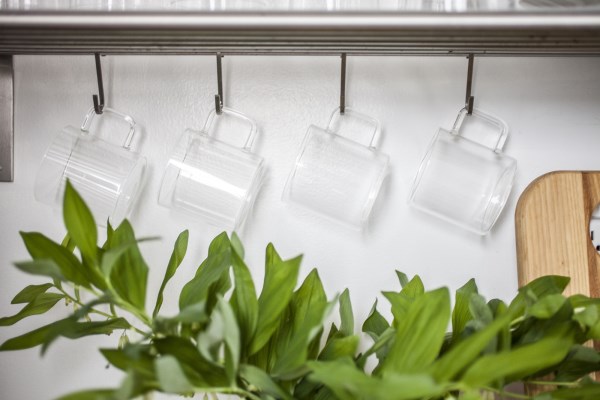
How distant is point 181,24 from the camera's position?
0.73 meters

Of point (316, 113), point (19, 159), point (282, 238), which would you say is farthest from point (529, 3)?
point (19, 159)

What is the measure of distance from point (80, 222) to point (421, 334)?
1.16 ft

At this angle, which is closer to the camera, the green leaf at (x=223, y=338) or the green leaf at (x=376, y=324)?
the green leaf at (x=223, y=338)

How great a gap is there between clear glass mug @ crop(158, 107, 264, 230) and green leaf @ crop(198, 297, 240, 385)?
0.25 m

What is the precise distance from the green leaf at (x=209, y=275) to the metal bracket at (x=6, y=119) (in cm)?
36

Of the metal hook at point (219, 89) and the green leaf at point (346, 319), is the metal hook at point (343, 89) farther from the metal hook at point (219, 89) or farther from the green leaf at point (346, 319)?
the green leaf at point (346, 319)

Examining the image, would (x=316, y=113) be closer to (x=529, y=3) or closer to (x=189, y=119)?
(x=189, y=119)

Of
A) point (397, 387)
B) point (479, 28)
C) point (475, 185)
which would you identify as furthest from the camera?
point (475, 185)

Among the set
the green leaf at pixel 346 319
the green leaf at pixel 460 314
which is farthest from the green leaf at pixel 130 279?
the green leaf at pixel 460 314

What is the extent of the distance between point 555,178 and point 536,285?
8.2 inches

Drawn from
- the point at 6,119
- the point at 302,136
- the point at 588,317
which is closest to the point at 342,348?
the point at 588,317

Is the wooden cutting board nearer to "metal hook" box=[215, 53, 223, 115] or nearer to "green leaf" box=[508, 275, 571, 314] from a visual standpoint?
"green leaf" box=[508, 275, 571, 314]

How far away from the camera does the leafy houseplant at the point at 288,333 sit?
0.56 metres

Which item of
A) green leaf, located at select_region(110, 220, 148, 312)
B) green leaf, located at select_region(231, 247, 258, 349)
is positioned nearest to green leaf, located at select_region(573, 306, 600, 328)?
green leaf, located at select_region(231, 247, 258, 349)
